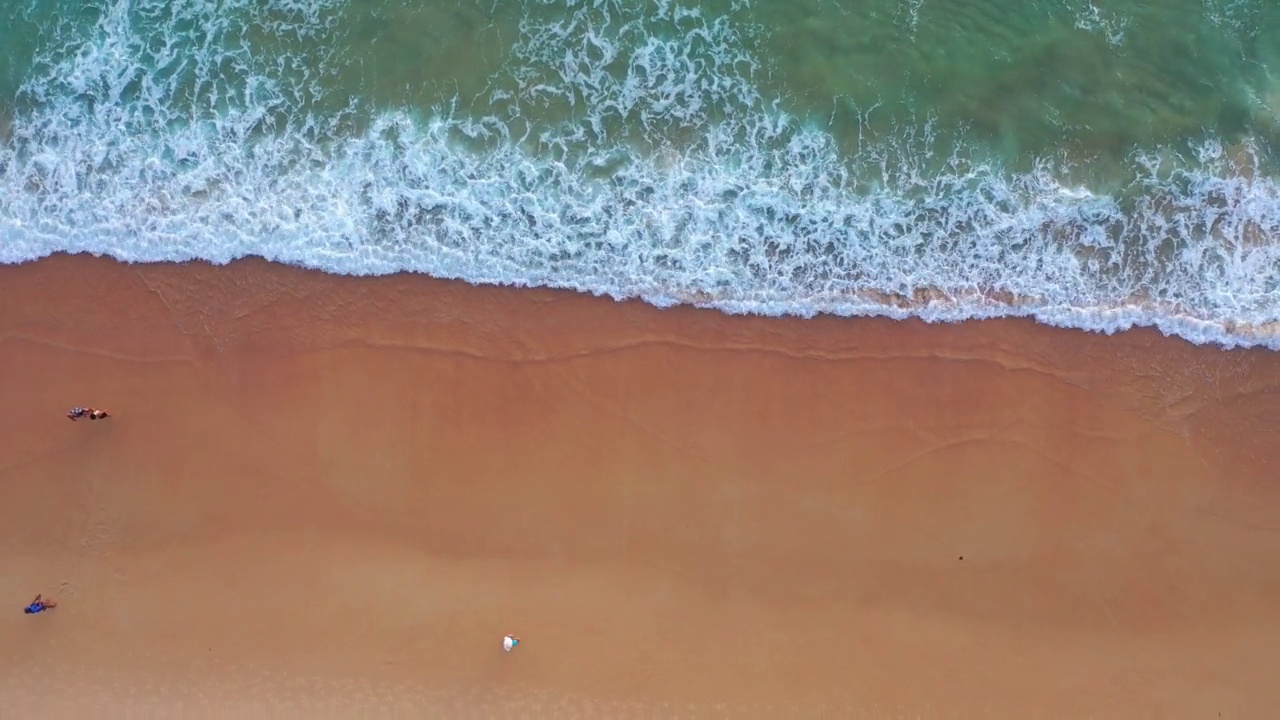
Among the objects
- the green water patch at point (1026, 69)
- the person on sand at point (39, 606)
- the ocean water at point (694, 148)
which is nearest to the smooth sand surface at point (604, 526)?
the person on sand at point (39, 606)

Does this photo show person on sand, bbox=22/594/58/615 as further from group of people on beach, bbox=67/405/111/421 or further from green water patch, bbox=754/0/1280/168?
green water patch, bbox=754/0/1280/168

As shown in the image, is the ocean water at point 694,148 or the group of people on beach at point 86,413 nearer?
the group of people on beach at point 86,413

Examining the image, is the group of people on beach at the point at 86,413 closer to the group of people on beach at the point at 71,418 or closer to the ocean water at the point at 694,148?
the group of people on beach at the point at 71,418

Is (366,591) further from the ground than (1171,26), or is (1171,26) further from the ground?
(1171,26)

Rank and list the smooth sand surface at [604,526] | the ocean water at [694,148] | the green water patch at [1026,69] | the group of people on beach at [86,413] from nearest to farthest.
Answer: the group of people on beach at [86,413], the smooth sand surface at [604,526], the ocean water at [694,148], the green water patch at [1026,69]

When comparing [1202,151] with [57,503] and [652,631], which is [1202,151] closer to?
[652,631]

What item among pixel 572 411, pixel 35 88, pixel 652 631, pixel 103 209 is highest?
pixel 35 88

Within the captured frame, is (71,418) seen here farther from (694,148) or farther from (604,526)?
(694,148)

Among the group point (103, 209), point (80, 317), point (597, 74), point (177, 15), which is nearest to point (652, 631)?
point (597, 74)

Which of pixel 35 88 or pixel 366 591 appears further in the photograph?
pixel 35 88
